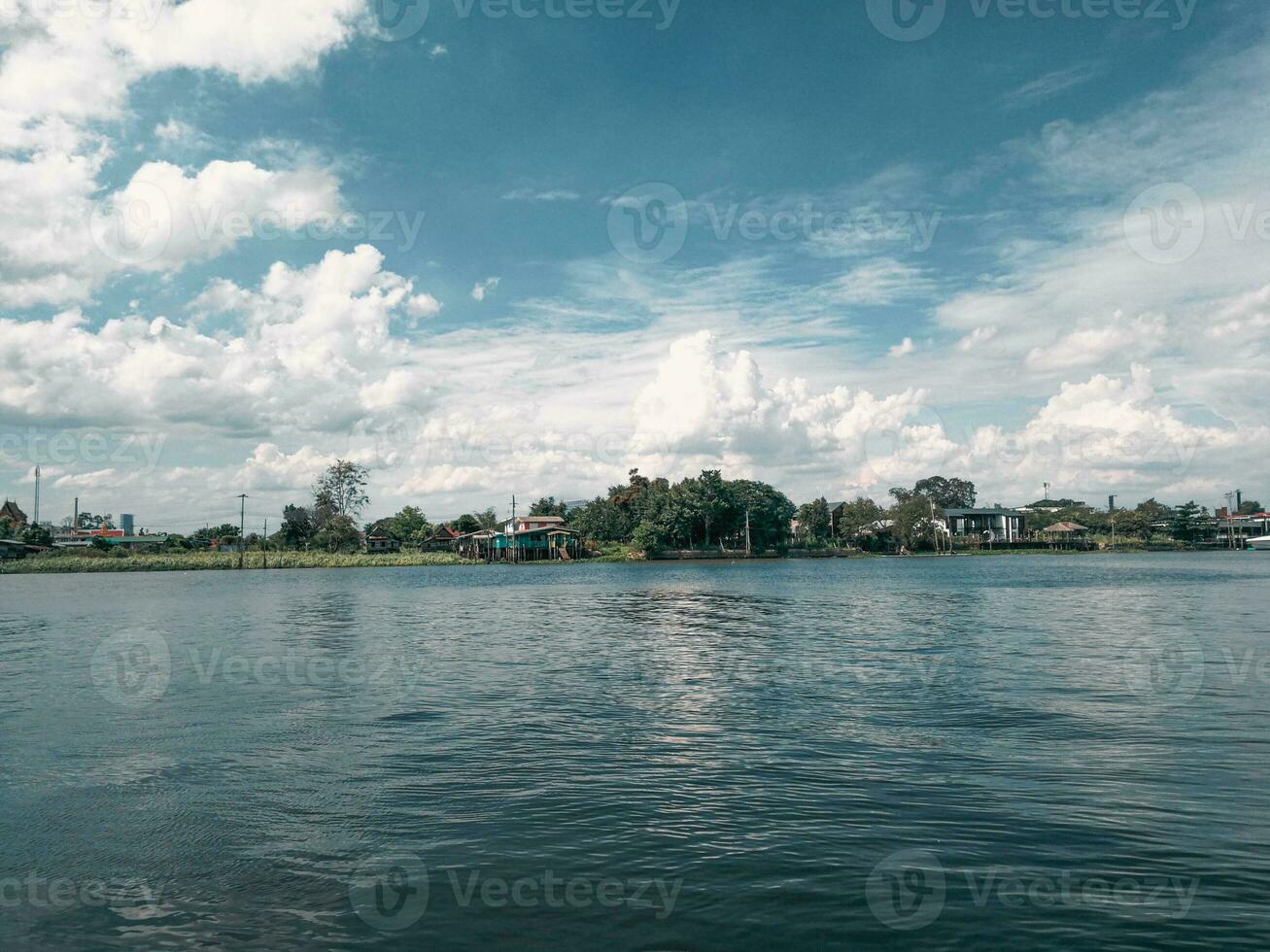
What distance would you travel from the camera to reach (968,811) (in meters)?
10.3

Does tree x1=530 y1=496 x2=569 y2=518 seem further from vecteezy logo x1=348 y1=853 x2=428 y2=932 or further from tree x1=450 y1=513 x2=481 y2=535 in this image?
vecteezy logo x1=348 y1=853 x2=428 y2=932

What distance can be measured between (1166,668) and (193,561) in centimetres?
13209

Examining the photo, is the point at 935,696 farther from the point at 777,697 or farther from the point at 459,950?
the point at 459,950

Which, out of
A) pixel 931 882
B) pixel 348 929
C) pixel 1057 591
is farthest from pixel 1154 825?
pixel 1057 591

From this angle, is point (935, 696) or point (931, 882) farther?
point (935, 696)

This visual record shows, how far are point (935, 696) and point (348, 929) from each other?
1424cm

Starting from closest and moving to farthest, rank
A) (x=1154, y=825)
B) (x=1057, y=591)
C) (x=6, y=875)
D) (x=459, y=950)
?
(x=459, y=950) < (x=6, y=875) < (x=1154, y=825) < (x=1057, y=591)

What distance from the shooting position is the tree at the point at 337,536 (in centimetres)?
14375

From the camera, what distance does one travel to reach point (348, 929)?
24.9 ft

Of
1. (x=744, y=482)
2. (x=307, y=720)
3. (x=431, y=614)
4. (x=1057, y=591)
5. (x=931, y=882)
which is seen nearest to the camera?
(x=931, y=882)

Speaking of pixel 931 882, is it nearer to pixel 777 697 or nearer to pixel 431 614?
pixel 777 697

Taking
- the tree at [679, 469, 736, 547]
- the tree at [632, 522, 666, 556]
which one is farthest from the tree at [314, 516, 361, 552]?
the tree at [679, 469, 736, 547]

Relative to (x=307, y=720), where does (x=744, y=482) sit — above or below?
above
